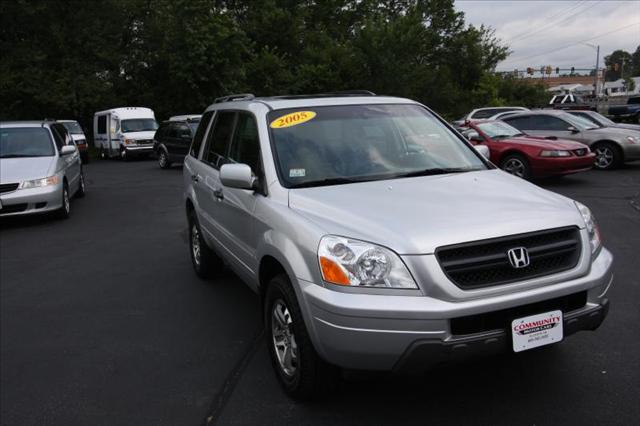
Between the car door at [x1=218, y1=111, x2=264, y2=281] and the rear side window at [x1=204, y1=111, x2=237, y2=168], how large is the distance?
0.17 m

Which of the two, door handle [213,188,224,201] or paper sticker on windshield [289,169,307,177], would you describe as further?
door handle [213,188,224,201]

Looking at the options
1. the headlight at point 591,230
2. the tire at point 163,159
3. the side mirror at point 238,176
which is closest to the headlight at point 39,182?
the side mirror at point 238,176

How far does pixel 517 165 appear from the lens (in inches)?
469

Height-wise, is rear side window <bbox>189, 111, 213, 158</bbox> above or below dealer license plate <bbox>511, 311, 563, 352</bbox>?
above

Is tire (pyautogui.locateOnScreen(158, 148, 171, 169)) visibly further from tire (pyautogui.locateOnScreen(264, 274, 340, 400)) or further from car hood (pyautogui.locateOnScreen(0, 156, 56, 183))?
tire (pyautogui.locateOnScreen(264, 274, 340, 400))

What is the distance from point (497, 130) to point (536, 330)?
10.6 m

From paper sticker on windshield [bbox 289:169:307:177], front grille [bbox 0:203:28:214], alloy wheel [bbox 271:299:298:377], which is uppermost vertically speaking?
paper sticker on windshield [bbox 289:169:307:177]

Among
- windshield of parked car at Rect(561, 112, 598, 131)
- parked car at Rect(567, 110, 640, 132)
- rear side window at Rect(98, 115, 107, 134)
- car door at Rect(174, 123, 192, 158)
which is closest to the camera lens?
windshield of parked car at Rect(561, 112, 598, 131)

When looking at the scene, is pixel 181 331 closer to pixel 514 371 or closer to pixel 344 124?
pixel 344 124

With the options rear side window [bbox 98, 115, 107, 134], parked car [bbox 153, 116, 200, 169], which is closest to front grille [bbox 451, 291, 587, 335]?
parked car [bbox 153, 116, 200, 169]

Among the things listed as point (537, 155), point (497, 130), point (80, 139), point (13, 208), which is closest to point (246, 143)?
point (13, 208)

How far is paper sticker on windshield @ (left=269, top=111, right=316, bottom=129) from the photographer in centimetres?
413

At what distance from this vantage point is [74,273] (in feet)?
21.7

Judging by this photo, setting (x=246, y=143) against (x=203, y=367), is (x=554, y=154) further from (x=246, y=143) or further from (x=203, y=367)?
(x=203, y=367)
